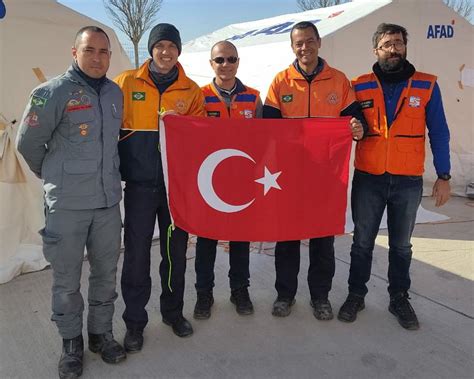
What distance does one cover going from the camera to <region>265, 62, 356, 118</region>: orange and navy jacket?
287cm

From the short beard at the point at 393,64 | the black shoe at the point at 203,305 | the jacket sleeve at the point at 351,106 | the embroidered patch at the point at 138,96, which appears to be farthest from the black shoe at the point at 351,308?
the embroidered patch at the point at 138,96

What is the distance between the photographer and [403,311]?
3080mm

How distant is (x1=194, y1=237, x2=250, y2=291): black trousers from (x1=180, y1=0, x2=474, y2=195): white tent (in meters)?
3.05

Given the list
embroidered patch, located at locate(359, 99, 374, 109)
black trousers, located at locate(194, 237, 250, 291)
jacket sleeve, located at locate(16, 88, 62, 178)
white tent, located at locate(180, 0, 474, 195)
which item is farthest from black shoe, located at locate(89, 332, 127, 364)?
white tent, located at locate(180, 0, 474, 195)

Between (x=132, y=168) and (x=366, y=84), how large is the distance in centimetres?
163

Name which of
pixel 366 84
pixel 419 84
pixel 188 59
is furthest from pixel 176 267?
pixel 188 59

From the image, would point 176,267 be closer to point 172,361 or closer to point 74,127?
point 172,361

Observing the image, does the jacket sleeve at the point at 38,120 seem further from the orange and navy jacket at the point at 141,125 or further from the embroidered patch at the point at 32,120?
the orange and navy jacket at the point at 141,125

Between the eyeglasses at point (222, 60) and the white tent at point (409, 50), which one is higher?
the white tent at point (409, 50)

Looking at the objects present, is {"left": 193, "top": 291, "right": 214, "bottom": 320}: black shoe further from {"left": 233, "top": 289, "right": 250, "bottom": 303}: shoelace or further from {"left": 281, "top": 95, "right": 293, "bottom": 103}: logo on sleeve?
{"left": 281, "top": 95, "right": 293, "bottom": 103}: logo on sleeve

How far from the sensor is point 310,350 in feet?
9.05

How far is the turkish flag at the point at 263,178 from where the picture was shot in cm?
280

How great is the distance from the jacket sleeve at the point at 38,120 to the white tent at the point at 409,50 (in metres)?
3.79

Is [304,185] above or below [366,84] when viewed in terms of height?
below
